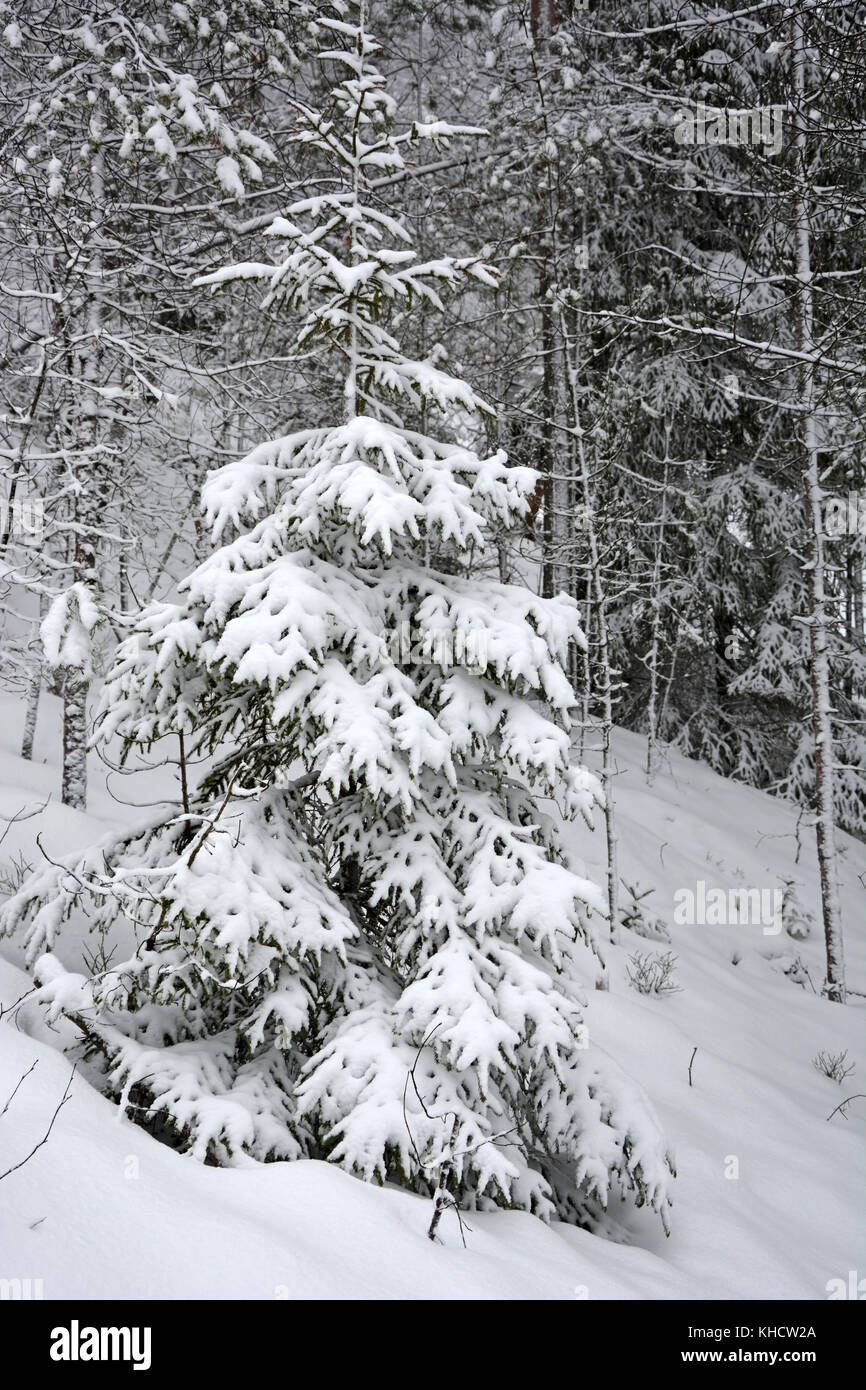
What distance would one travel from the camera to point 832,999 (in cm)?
862

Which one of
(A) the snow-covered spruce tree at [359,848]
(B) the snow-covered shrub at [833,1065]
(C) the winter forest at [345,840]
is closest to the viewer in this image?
(C) the winter forest at [345,840]

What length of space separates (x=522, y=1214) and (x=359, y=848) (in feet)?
5.42

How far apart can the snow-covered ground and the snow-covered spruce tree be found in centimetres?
28

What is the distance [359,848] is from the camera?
156 inches

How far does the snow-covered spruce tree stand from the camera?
3357mm

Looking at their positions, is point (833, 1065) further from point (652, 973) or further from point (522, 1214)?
point (522, 1214)

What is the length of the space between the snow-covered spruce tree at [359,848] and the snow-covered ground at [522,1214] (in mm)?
276

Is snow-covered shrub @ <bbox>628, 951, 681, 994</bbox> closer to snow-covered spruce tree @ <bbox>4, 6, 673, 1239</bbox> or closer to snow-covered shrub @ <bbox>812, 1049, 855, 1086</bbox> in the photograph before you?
snow-covered shrub @ <bbox>812, 1049, 855, 1086</bbox>

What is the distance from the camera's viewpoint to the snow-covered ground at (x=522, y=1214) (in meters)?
2.25

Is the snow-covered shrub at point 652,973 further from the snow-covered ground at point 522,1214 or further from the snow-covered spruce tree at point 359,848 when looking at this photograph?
the snow-covered spruce tree at point 359,848

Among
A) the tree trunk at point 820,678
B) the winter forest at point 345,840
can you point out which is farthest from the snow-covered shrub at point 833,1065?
the tree trunk at point 820,678

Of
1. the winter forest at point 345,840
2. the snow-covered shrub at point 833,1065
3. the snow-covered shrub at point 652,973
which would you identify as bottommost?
the snow-covered shrub at point 833,1065
